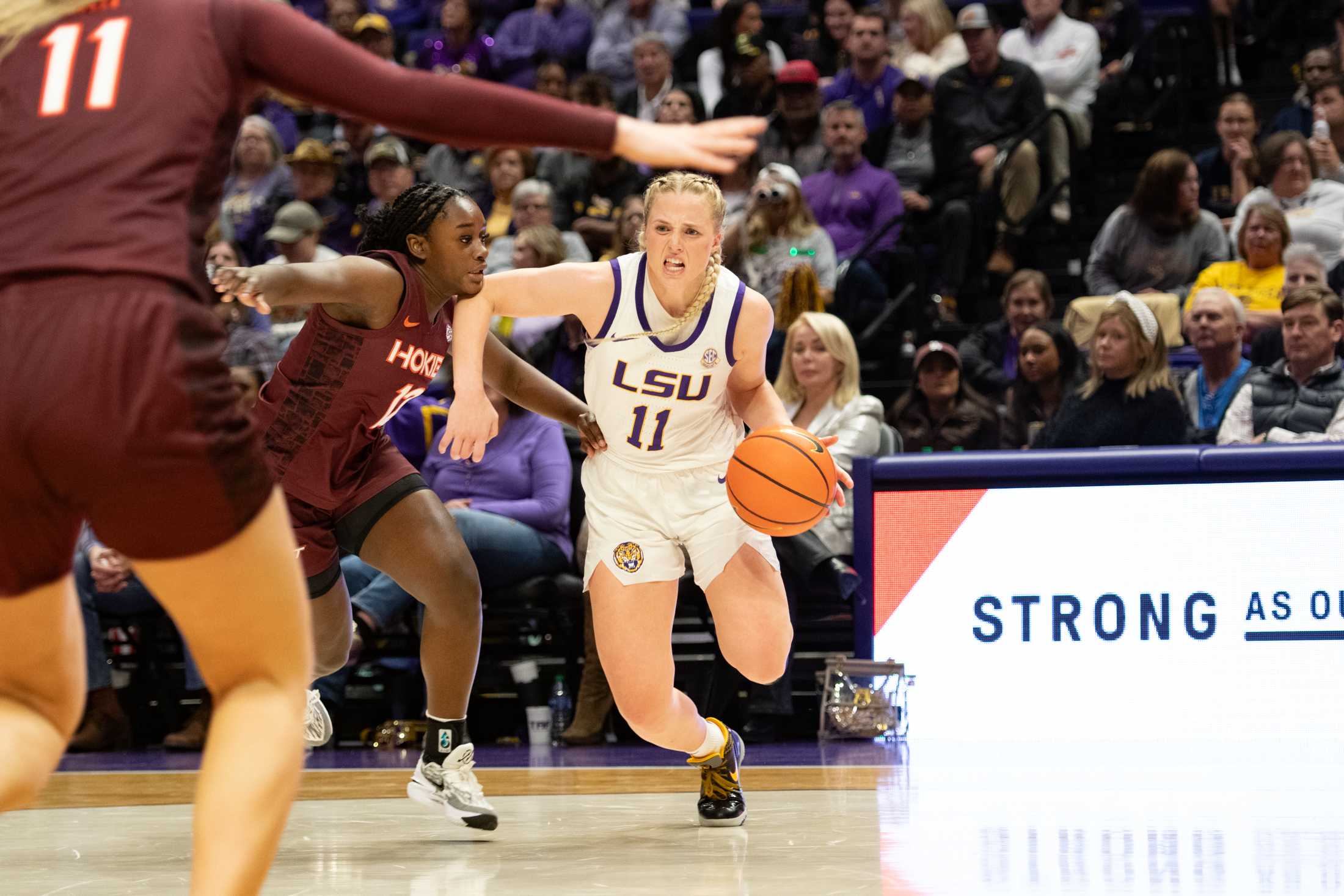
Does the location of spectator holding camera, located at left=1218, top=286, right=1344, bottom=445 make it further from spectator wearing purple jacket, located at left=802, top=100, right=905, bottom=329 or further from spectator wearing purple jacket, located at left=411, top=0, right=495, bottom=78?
spectator wearing purple jacket, located at left=411, top=0, right=495, bottom=78

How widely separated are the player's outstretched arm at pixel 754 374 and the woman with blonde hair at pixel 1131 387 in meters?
2.80

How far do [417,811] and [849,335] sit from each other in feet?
10.9

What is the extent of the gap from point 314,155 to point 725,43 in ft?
10.4

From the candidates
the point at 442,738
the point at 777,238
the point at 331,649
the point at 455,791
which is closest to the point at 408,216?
the point at 331,649

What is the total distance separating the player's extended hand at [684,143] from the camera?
2.49m

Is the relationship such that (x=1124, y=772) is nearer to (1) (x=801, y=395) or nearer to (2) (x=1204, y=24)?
(1) (x=801, y=395)

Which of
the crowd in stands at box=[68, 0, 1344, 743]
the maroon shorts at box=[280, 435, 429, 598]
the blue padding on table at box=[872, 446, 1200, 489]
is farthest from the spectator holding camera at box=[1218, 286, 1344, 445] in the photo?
the maroon shorts at box=[280, 435, 429, 598]

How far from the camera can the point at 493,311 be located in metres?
4.69

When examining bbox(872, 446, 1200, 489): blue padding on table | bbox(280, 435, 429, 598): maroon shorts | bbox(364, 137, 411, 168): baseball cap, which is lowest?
bbox(280, 435, 429, 598): maroon shorts

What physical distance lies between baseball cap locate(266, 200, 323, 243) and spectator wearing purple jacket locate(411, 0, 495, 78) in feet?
11.6

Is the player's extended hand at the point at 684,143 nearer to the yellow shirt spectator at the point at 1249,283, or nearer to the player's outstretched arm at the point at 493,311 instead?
the player's outstretched arm at the point at 493,311

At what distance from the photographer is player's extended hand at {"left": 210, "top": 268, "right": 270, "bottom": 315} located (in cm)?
360

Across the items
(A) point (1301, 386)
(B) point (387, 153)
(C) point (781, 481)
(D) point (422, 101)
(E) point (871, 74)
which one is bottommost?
(C) point (781, 481)

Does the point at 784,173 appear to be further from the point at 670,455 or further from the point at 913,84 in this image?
the point at 670,455
